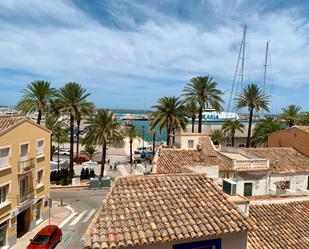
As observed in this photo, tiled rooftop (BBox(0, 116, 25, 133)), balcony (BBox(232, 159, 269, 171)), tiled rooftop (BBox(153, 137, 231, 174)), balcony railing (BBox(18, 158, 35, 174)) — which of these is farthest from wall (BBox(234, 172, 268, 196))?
tiled rooftop (BBox(0, 116, 25, 133))

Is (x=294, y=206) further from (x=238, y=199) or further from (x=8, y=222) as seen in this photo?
(x=8, y=222)

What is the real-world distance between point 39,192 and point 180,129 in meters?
26.5

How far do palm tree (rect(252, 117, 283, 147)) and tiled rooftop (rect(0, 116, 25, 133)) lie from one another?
4345 cm

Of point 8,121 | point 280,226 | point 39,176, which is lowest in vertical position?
point 39,176

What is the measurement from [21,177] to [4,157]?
3249mm

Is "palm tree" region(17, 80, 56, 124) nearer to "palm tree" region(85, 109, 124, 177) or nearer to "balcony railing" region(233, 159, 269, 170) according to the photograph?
"palm tree" region(85, 109, 124, 177)

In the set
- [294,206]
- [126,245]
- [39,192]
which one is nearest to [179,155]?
[39,192]

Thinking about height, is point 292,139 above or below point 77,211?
above

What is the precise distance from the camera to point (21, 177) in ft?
99.1

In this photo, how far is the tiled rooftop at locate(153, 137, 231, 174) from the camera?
33.3m

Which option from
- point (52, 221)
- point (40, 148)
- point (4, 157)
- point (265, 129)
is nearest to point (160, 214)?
point (4, 157)

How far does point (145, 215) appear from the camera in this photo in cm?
1109

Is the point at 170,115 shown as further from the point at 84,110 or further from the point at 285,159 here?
the point at 285,159

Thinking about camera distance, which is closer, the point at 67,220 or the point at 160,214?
the point at 160,214
